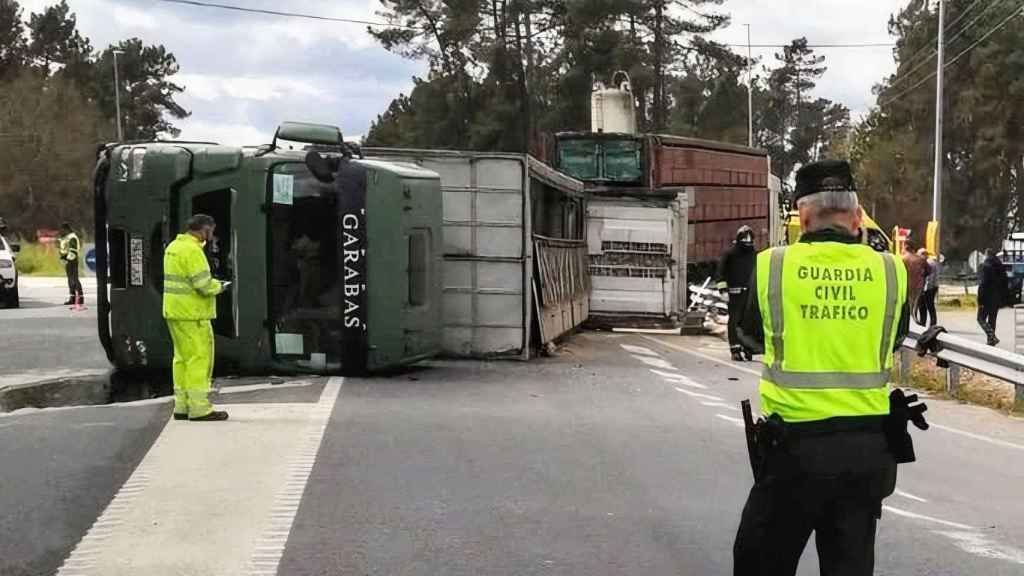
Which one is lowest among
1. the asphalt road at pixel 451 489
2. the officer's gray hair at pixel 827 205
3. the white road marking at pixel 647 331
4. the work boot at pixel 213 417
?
the white road marking at pixel 647 331

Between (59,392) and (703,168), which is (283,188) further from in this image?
(703,168)

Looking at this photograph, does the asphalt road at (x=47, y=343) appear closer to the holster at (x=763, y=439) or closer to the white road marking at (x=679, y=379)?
the white road marking at (x=679, y=379)

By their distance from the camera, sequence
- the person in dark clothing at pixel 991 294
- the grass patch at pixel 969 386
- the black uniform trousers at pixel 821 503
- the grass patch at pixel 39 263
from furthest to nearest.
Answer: the grass patch at pixel 39 263 < the person in dark clothing at pixel 991 294 < the grass patch at pixel 969 386 < the black uniform trousers at pixel 821 503

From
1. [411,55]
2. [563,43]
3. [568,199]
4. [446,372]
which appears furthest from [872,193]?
[446,372]

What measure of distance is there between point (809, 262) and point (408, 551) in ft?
8.72

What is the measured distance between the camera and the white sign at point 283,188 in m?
10.9

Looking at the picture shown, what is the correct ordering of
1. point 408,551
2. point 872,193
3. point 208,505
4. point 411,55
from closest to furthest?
point 408,551 → point 208,505 → point 411,55 → point 872,193

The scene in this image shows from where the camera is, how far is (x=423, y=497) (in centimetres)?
634

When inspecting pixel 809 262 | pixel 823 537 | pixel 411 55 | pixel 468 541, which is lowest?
pixel 468 541

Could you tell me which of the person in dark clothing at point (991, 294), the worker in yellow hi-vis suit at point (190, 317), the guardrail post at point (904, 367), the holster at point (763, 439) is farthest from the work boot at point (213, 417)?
the person in dark clothing at point (991, 294)

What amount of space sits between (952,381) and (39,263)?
3693 cm

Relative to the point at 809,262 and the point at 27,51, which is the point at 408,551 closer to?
the point at 809,262

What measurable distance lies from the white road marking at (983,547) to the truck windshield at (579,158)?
637 inches

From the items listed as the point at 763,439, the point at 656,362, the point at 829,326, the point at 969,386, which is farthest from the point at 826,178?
the point at 656,362
